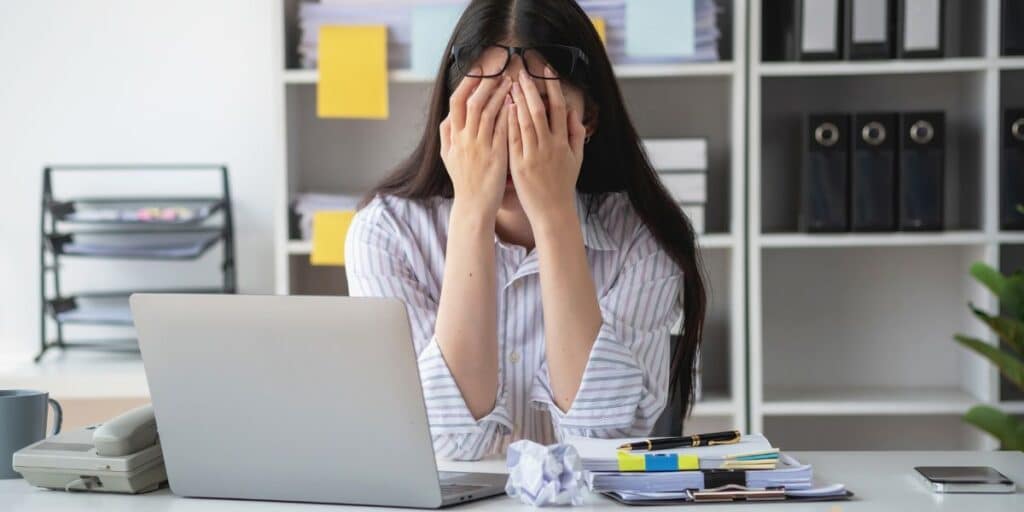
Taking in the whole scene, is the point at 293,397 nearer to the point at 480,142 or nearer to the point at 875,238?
the point at 480,142

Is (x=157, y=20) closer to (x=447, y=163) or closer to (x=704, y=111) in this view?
(x=704, y=111)

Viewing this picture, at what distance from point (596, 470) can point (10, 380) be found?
1.67 metres

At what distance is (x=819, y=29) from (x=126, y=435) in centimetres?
166

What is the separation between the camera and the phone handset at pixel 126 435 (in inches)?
41.5

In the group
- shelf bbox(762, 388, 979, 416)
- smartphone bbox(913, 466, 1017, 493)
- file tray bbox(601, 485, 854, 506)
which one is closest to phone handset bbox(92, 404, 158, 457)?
file tray bbox(601, 485, 854, 506)

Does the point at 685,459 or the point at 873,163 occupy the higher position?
the point at 873,163

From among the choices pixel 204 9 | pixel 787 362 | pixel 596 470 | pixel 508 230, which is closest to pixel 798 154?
pixel 787 362

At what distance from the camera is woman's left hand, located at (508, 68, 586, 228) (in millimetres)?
1387

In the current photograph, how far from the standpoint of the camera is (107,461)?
1.05 meters

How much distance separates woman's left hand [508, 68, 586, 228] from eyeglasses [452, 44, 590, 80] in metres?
0.01

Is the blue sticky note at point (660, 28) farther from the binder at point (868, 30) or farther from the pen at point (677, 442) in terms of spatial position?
the pen at point (677, 442)

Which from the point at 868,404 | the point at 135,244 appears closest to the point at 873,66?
the point at 868,404

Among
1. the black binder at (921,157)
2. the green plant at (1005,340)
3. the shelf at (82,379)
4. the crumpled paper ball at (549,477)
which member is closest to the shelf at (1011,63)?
the black binder at (921,157)

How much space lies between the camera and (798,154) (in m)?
2.54
